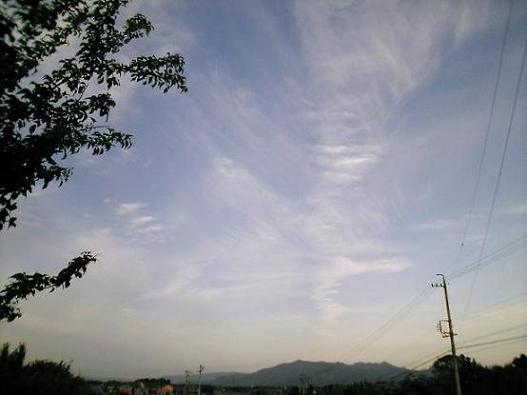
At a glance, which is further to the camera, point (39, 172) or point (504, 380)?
point (504, 380)

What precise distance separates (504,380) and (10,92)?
76.7 m

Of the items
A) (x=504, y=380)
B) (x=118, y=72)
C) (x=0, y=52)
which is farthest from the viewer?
(x=504, y=380)

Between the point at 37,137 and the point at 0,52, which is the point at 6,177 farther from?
the point at 0,52

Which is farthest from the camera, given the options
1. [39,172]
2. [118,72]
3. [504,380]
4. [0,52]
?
[504,380]

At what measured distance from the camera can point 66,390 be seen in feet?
56.4

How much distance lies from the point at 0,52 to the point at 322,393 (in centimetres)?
14395

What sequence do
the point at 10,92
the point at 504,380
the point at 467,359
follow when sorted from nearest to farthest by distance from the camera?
Answer: the point at 10,92 < the point at 504,380 < the point at 467,359

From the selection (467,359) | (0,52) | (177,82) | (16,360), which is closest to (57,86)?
(0,52)

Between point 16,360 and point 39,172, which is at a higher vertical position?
point 39,172

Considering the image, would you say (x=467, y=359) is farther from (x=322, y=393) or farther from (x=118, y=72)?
(x=118, y=72)

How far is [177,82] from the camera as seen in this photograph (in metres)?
8.92

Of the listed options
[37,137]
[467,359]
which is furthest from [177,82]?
[467,359]

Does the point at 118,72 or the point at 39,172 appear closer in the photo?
the point at 39,172

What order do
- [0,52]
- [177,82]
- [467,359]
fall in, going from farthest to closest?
[467,359]
[177,82]
[0,52]
